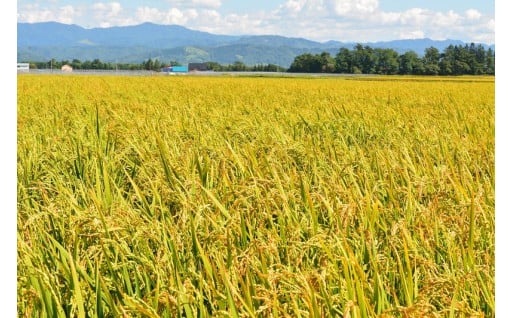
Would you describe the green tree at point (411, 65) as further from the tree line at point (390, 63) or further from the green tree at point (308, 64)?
the green tree at point (308, 64)

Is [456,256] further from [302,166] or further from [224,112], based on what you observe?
[224,112]

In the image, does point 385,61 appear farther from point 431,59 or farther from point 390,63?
point 431,59

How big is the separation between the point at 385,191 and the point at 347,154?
958 millimetres

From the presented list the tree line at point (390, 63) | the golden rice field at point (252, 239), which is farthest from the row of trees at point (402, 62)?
the golden rice field at point (252, 239)

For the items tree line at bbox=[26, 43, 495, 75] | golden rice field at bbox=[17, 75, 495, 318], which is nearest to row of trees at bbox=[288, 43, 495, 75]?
tree line at bbox=[26, 43, 495, 75]

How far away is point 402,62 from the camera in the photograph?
10562 cm

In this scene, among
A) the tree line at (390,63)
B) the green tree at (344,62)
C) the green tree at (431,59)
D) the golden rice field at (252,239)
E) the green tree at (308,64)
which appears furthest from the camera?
the green tree at (308,64)

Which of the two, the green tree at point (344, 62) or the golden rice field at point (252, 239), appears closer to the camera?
the golden rice field at point (252, 239)

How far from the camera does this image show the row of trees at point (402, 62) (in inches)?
3548

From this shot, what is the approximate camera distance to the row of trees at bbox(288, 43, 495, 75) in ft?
296

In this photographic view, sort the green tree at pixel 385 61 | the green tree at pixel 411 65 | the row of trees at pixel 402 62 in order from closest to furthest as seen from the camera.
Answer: the row of trees at pixel 402 62
the green tree at pixel 411 65
the green tree at pixel 385 61

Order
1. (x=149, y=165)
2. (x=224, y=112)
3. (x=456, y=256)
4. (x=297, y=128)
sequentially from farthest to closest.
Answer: (x=224, y=112), (x=297, y=128), (x=149, y=165), (x=456, y=256)

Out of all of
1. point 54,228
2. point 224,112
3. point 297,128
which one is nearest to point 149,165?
point 54,228

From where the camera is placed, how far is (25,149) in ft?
12.8
